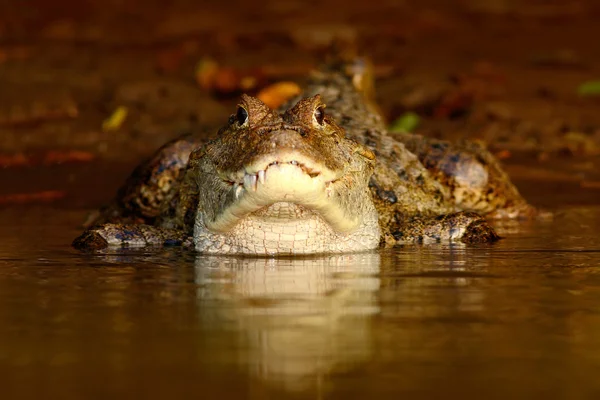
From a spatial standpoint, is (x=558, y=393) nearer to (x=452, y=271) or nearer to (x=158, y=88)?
(x=452, y=271)

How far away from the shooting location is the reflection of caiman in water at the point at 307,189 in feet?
25.0

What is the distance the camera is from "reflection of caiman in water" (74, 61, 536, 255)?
7.63 m

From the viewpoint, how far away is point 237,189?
7766mm

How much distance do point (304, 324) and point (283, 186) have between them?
6.32 ft

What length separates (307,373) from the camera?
4645 millimetres

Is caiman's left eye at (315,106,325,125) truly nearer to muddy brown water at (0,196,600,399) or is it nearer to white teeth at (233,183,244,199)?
white teeth at (233,183,244,199)

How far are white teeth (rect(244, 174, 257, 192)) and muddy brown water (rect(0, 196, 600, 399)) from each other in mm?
461

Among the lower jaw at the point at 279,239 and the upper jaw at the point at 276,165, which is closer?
the upper jaw at the point at 276,165

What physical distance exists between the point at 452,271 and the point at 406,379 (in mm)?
2832

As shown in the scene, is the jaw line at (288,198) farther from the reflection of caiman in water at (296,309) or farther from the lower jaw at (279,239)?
the reflection of caiman in water at (296,309)

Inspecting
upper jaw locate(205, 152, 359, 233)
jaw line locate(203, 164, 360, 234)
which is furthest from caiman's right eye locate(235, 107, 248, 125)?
jaw line locate(203, 164, 360, 234)

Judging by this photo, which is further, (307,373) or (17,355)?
(17,355)

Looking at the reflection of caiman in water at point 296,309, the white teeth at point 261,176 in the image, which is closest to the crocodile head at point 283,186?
the white teeth at point 261,176

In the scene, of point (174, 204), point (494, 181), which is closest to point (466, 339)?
point (174, 204)
